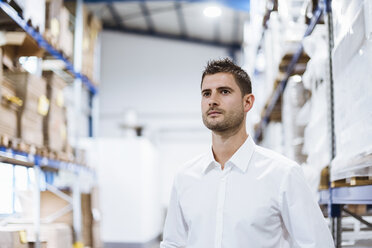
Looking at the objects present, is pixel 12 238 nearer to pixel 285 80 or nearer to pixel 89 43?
pixel 285 80

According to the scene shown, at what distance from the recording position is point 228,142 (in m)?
2.42

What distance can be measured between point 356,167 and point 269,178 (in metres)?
0.49

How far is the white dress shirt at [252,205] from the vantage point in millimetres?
2104

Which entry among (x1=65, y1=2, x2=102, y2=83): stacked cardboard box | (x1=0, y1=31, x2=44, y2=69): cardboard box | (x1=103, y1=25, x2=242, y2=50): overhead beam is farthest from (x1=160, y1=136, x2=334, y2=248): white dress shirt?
(x1=103, y1=25, x2=242, y2=50): overhead beam

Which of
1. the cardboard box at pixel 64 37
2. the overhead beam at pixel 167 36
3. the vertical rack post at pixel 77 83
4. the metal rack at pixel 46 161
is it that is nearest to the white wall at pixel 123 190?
the metal rack at pixel 46 161

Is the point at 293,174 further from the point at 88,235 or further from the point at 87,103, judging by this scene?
the point at 87,103

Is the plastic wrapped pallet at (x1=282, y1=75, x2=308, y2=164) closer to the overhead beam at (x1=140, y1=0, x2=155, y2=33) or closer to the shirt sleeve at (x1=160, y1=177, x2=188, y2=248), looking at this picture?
the shirt sleeve at (x1=160, y1=177, x2=188, y2=248)

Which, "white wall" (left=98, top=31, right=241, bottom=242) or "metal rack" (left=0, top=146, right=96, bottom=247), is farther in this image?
"white wall" (left=98, top=31, right=241, bottom=242)

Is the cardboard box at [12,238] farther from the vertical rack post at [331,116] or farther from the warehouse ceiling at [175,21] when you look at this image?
the warehouse ceiling at [175,21]

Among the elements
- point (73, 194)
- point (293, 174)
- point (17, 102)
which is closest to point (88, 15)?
point (73, 194)

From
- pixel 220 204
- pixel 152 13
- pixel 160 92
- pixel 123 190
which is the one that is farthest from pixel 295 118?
pixel 160 92

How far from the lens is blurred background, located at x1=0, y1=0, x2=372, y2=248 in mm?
2818

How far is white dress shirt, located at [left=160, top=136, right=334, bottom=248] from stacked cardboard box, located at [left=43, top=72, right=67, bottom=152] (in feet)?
11.4

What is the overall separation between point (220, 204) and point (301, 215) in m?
0.42
